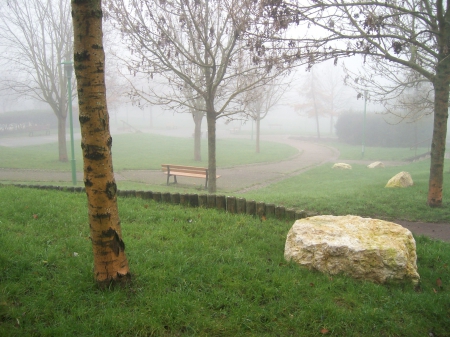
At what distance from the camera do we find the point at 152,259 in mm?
4070

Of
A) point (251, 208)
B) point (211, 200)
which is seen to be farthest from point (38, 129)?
point (251, 208)

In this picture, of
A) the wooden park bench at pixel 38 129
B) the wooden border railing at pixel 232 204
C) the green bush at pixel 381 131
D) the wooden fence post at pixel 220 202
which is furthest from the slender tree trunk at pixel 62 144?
the green bush at pixel 381 131

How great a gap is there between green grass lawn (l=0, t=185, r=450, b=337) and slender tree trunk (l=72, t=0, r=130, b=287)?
1.74 feet

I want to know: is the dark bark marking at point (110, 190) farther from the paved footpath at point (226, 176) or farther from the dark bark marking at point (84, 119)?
the paved footpath at point (226, 176)

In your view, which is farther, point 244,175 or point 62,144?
point 62,144

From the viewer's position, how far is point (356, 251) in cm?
406

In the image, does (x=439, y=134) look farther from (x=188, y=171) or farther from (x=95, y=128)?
(x=188, y=171)

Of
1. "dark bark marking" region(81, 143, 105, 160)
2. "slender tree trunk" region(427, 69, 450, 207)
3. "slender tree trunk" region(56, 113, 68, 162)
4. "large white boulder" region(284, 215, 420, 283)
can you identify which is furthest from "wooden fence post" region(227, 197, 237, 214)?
"slender tree trunk" region(56, 113, 68, 162)

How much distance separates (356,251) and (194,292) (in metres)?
1.89

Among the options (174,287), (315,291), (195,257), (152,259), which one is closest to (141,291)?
(174,287)

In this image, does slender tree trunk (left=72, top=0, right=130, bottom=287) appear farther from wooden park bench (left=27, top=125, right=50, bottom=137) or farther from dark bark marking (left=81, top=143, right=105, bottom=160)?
wooden park bench (left=27, top=125, right=50, bottom=137)

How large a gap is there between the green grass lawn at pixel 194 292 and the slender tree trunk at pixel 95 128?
53 centimetres

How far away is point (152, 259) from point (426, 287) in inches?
126

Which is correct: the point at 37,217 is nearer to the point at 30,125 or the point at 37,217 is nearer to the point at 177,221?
the point at 177,221
